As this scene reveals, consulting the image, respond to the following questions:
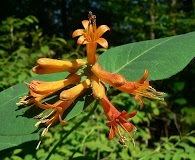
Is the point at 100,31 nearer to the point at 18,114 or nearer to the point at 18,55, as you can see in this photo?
the point at 18,114

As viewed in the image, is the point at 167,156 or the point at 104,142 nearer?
the point at 167,156

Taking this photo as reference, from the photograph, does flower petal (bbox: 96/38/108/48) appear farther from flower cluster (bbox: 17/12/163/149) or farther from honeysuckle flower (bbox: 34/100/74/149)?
honeysuckle flower (bbox: 34/100/74/149)

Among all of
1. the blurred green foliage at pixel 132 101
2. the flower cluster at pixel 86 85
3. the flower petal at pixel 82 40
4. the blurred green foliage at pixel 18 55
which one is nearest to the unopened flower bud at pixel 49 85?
the flower cluster at pixel 86 85

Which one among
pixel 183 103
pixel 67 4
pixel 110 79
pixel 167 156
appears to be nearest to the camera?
pixel 110 79

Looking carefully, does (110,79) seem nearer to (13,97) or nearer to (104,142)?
(13,97)

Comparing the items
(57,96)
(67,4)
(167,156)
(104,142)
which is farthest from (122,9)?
(67,4)

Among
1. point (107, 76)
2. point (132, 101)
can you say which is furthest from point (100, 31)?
point (132, 101)

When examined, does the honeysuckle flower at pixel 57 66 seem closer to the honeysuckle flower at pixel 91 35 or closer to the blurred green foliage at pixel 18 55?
the honeysuckle flower at pixel 91 35
